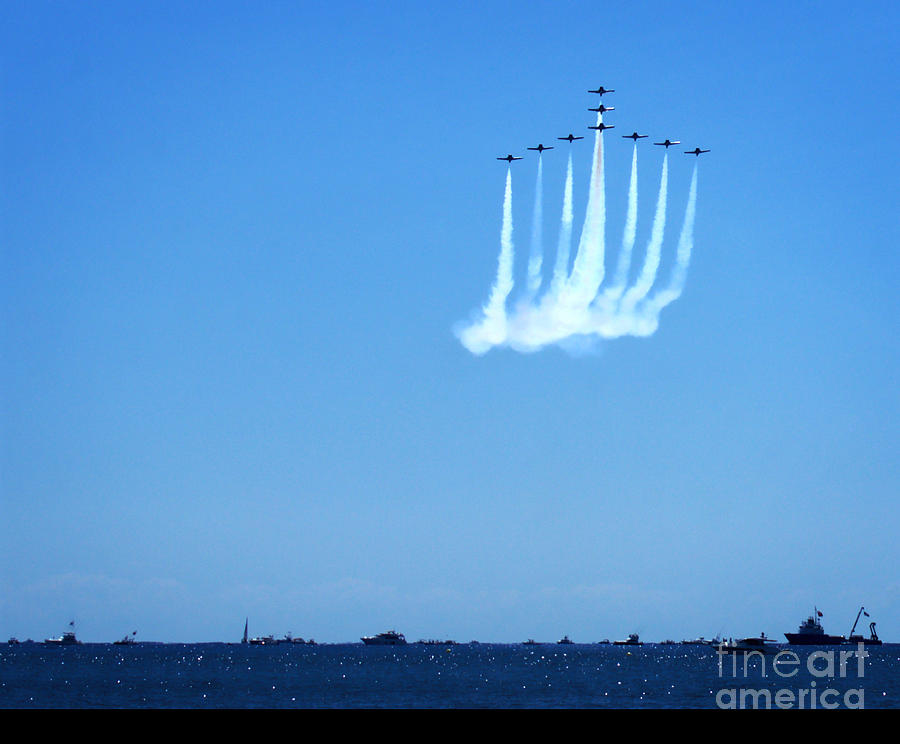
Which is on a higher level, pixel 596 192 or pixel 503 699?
pixel 596 192

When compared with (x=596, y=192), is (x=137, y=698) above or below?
below

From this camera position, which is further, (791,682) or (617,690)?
(791,682)

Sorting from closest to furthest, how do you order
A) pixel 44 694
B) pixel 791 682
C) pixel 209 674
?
pixel 44 694 < pixel 791 682 < pixel 209 674
